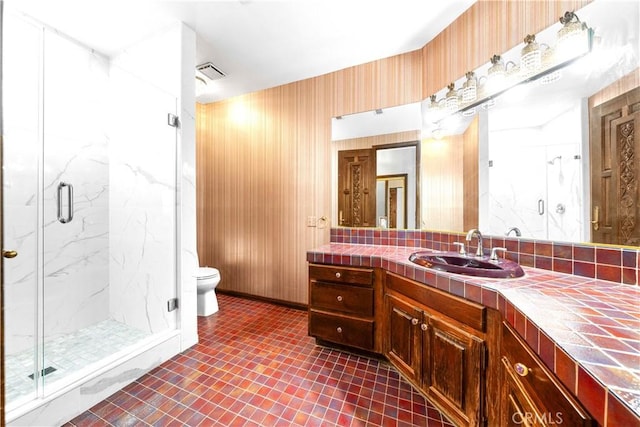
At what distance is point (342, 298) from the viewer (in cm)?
186

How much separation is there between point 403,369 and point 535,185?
4.28 feet

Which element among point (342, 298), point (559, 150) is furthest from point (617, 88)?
point (342, 298)

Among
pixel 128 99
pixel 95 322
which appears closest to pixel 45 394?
pixel 95 322

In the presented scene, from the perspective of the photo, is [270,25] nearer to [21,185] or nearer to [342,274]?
[342,274]

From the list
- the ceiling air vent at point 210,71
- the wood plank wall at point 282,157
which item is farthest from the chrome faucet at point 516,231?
the ceiling air vent at point 210,71

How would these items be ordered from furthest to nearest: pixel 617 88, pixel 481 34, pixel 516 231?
pixel 481 34 < pixel 516 231 < pixel 617 88

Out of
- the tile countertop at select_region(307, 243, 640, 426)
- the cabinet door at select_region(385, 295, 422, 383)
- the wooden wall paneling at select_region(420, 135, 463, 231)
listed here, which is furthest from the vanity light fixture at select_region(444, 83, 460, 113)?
the cabinet door at select_region(385, 295, 422, 383)

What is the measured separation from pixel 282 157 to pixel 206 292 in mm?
1619

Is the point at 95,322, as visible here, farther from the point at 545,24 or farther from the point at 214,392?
the point at 545,24

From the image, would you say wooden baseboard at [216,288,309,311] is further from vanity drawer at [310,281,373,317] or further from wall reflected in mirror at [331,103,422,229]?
wall reflected in mirror at [331,103,422,229]

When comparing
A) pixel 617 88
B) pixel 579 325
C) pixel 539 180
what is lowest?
pixel 579 325

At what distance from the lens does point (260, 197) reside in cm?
294

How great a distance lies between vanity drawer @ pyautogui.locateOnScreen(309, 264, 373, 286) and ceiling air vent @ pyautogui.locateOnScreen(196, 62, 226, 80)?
213 cm

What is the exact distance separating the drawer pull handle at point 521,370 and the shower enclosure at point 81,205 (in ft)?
6.80
